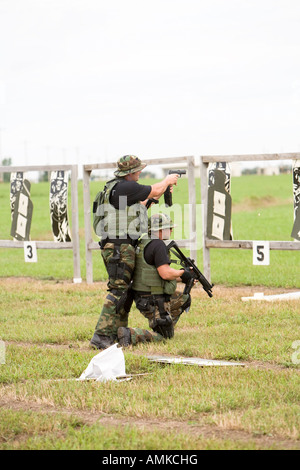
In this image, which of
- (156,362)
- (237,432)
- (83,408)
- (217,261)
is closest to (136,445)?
(237,432)

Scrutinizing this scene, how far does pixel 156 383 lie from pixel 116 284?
2002mm

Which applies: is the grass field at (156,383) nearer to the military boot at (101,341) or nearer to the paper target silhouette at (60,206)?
the military boot at (101,341)

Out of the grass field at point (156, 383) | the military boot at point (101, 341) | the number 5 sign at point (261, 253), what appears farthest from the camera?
the number 5 sign at point (261, 253)

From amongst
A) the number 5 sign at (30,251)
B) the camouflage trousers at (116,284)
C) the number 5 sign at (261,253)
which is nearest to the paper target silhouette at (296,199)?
the number 5 sign at (261,253)

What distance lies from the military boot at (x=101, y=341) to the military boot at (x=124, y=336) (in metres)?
0.19

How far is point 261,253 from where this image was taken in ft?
37.1

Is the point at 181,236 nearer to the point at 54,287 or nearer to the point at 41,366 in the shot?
the point at 54,287

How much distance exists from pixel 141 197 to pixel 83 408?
297cm

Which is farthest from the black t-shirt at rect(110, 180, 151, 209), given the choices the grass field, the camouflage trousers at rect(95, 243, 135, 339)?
the grass field

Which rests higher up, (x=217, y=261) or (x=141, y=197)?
(x=141, y=197)

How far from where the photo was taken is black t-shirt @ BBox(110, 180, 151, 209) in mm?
7914

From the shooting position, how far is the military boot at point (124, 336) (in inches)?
304

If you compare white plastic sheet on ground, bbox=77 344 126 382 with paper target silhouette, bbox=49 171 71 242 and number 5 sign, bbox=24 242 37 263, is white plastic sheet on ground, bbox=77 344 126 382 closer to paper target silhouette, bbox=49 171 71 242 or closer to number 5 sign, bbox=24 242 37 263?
paper target silhouette, bbox=49 171 71 242

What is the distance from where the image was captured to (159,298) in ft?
26.0
